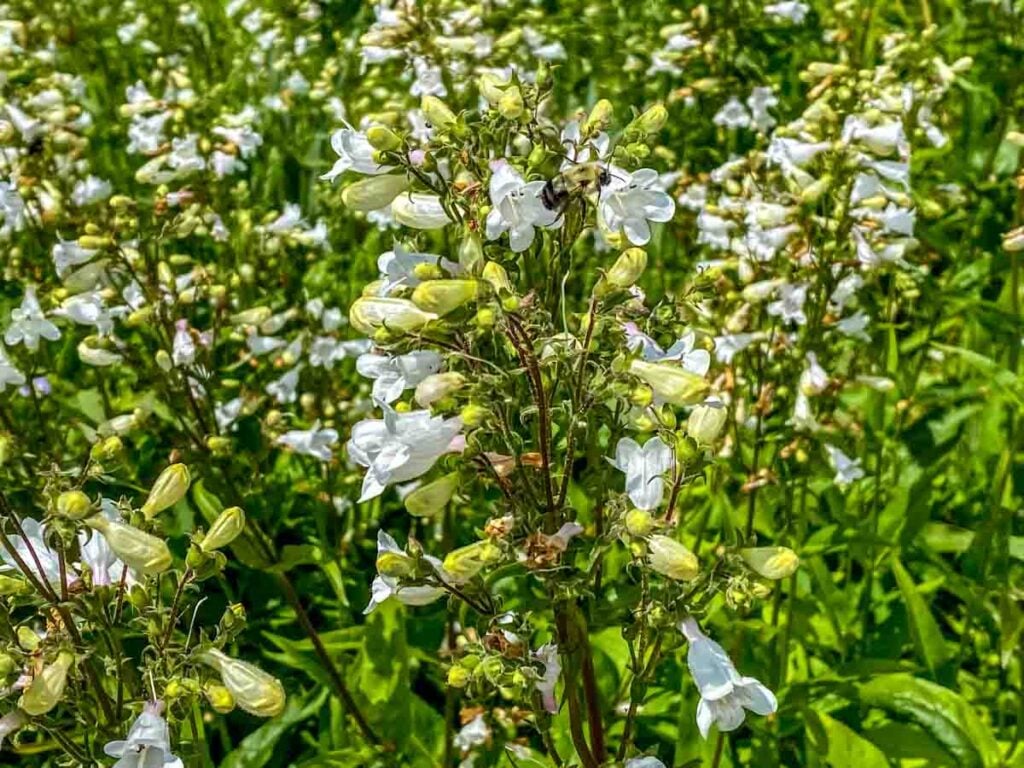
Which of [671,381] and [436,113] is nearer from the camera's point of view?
[671,381]

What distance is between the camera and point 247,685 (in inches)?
73.7

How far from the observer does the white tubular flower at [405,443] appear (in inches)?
73.0

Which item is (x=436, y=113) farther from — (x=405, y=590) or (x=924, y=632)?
(x=924, y=632)

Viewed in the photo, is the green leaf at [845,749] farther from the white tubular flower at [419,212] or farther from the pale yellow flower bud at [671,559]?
the white tubular flower at [419,212]

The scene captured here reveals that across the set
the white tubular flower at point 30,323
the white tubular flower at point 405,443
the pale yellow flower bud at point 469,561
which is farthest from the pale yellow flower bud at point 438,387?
the white tubular flower at point 30,323

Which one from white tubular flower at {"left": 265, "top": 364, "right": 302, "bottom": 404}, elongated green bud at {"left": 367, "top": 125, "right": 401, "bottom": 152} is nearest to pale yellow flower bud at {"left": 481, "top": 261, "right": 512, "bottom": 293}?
elongated green bud at {"left": 367, "top": 125, "right": 401, "bottom": 152}

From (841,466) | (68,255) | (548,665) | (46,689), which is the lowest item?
(841,466)

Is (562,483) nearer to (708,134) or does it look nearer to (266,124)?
(708,134)

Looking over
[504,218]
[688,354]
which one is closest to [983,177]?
[688,354]

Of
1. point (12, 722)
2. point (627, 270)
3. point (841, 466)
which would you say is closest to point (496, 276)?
point (627, 270)

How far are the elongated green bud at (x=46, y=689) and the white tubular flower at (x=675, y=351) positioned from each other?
105 cm

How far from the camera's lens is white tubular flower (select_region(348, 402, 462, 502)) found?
1854mm

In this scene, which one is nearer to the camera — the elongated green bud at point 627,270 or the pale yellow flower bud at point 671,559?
the pale yellow flower bud at point 671,559

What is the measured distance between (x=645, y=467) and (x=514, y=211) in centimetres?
47
